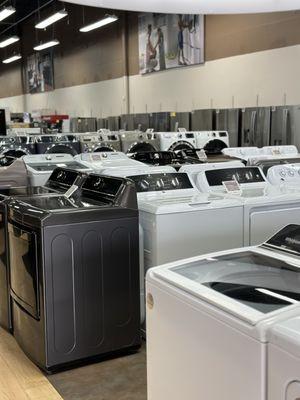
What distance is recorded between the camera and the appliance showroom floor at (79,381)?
3039mm

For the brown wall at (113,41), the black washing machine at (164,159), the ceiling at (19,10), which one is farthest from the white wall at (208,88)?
the black washing machine at (164,159)

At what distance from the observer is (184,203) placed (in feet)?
11.9

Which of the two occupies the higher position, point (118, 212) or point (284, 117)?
point (284, 117)

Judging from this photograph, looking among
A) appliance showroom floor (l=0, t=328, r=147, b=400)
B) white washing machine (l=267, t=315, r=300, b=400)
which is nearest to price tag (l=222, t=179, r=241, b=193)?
appliance showroom floor (l=0, t=328, r=147, b=400)

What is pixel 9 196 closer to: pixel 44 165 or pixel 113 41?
pixel 44 165

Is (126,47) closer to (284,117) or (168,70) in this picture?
(168,70)

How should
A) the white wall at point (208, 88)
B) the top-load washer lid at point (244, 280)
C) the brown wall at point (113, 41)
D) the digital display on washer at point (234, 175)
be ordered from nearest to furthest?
the top-load washer lid at point (244, 280)
the digital display on washer at point (234, 175)
the white wall at point (208, 88)
the brown wall at point (113, 41)

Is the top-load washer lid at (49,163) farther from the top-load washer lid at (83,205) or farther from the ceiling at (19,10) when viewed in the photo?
the ceiling at (19,10)

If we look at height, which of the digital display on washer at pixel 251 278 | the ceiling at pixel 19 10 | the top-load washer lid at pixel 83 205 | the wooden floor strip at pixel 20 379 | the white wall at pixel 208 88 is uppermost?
the ceiling at pixel 19 10

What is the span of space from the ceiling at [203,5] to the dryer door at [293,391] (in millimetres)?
4126

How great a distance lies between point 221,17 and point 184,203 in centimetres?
951

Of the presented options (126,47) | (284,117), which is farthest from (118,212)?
(126,47)

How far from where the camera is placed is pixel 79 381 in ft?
10.4

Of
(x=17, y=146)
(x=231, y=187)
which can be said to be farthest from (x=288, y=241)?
(x=17, y=146)
